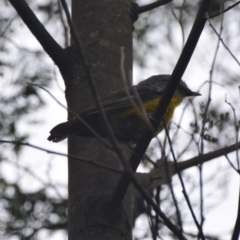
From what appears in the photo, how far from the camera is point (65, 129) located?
3912 millimetres

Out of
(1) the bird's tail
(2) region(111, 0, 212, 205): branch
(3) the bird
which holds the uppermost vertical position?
(3) the bird

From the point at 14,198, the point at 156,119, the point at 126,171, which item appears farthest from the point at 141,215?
the point at 126,171

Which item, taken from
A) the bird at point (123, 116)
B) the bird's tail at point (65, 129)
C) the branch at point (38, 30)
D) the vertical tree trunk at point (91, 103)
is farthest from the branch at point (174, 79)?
the branch at point (38, 30)

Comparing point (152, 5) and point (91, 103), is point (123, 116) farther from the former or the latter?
point (152, 5)

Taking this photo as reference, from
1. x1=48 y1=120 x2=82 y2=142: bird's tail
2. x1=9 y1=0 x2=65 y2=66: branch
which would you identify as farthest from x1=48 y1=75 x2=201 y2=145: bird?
x1=9 y1=0 x2=65 y2=66: branch

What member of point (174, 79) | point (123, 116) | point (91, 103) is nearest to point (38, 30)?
point (91, 103)

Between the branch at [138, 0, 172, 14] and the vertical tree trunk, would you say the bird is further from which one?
the branch at [138, 0, 172, 14]

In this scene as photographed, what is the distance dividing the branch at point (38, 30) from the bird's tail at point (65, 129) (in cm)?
37

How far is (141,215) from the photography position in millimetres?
6438

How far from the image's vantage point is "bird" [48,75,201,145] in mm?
3875

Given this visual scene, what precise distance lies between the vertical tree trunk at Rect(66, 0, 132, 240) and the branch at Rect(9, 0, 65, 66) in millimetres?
134

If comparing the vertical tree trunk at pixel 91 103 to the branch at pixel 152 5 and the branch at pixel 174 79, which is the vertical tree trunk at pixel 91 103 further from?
the branch at pixel 174 79

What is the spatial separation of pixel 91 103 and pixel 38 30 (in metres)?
0.53

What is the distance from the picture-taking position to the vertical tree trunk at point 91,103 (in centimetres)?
347
